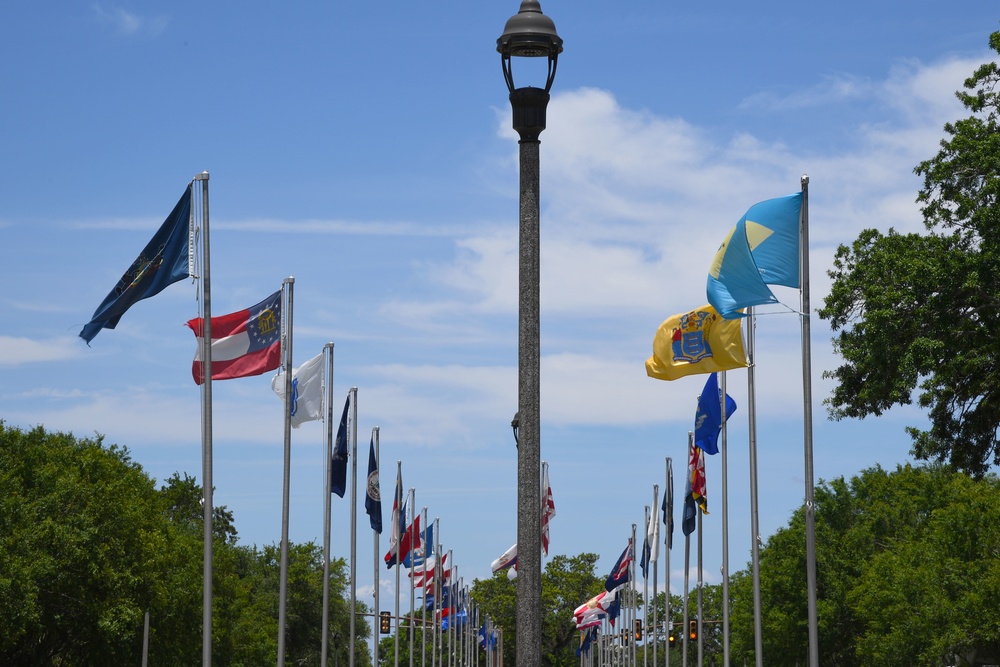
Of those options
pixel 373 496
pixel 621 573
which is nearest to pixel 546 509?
pixel 621 573

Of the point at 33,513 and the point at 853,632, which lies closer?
the point at 33,513

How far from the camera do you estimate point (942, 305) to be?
31.3 metres

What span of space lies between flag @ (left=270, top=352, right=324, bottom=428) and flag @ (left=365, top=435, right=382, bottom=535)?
11.1 meters

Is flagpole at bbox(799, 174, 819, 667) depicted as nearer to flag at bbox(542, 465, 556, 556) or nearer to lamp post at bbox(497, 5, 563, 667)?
lamp post at bbox(497, 5, 563, 667)

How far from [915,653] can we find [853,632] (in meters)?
18.7

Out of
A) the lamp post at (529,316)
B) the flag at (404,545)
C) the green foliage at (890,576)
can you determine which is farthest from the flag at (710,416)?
the lamp post at (529,316)

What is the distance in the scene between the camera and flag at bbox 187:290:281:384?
26.5 m

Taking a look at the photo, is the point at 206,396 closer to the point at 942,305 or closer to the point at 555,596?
the point at 942,305

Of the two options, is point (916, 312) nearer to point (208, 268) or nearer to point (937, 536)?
point (208, 268)


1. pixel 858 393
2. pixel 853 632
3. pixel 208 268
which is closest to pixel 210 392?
pixel 208 268

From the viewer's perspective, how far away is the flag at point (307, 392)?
33.4 metres

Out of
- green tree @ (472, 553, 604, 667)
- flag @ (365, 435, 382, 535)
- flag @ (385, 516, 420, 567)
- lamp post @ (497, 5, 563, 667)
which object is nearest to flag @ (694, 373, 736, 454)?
flag @ (365, 435, 382, 535)

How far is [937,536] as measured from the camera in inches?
2235

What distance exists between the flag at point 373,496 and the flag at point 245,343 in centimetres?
1775
